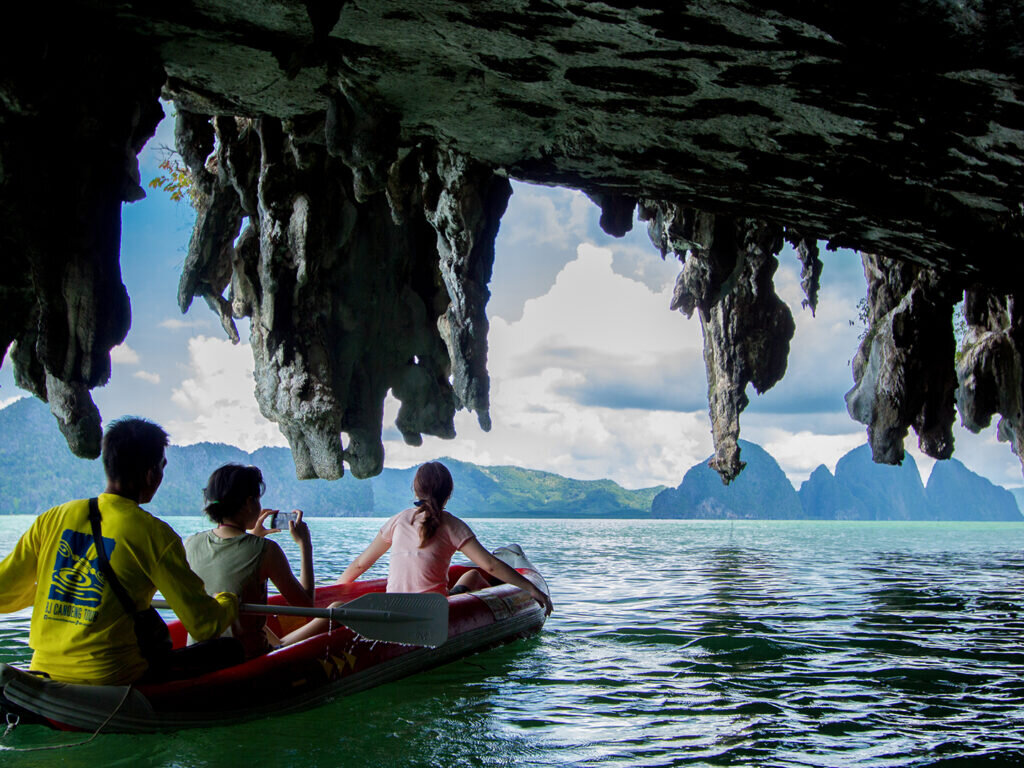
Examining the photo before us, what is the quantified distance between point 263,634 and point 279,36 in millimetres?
3700

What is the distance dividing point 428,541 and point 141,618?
2.51 m

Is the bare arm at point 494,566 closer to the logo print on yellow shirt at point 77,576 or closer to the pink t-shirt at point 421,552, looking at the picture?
the pink t-shirt at point 421,552

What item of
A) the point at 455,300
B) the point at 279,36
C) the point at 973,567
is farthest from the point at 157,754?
the point at 973,567

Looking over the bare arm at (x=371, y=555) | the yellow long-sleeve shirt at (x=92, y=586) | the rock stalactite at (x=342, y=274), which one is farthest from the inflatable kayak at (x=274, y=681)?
the rock stalactite at (x=342, y=274)

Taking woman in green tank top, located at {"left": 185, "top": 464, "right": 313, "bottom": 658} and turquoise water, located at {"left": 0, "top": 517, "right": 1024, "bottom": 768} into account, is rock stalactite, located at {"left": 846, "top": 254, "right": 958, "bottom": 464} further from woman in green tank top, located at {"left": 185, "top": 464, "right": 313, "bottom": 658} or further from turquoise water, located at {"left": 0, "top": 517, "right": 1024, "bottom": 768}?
A: woman in green tank top, located at {"left": 185, "top": 464, "right": 313, "bottom": 658}

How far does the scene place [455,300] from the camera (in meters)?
9.80

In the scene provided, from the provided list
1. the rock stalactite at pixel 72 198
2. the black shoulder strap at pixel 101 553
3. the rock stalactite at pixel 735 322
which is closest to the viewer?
the black shoulder strap at pixel 101 553

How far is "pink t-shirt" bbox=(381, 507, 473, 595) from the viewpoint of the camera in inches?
220

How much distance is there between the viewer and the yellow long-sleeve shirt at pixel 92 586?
9.97 feet

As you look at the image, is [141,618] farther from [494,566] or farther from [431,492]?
[494,566]

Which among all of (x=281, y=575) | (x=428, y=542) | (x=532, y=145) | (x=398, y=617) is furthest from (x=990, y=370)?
(x=281, y=575)

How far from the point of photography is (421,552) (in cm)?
561

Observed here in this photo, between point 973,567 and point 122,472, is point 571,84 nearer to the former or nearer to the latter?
point 122,472

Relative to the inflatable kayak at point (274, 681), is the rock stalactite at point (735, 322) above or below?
above
